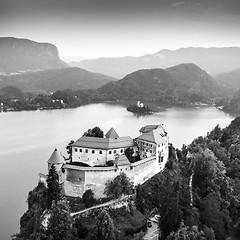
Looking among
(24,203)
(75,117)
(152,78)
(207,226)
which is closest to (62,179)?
(24,203)

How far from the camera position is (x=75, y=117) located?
53406mm

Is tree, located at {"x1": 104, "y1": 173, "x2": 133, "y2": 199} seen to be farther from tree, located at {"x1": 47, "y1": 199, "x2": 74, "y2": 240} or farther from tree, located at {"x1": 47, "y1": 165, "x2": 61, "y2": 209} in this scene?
tree, located at {"x1": 47, "y1": 199, "x2": 74, "y2": 240}

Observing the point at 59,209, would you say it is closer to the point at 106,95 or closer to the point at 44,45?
the point at 106,95

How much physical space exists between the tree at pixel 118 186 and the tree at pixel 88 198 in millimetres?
807

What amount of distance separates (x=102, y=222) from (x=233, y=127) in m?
26.3

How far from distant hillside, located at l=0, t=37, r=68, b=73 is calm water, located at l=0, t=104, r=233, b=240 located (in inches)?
3699

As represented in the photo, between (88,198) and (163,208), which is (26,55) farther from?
(163,208)

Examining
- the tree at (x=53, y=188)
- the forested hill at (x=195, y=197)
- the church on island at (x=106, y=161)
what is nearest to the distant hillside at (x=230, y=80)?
the forested hill at (x=195, y=197)

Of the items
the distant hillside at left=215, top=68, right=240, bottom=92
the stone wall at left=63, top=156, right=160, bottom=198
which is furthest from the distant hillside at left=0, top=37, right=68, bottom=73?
the stone wall at left=63, top=156, right=160, bottom=198

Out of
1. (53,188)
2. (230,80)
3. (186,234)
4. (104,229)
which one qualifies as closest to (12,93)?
(53,188)

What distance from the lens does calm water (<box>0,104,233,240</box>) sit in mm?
22430

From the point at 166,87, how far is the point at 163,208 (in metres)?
78.3

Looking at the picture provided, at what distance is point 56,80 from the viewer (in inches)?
4508

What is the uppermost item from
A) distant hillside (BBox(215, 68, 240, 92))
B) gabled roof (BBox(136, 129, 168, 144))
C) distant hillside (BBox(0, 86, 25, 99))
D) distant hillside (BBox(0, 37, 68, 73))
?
distant hillside (BBox(0, 37, 68, 73))
